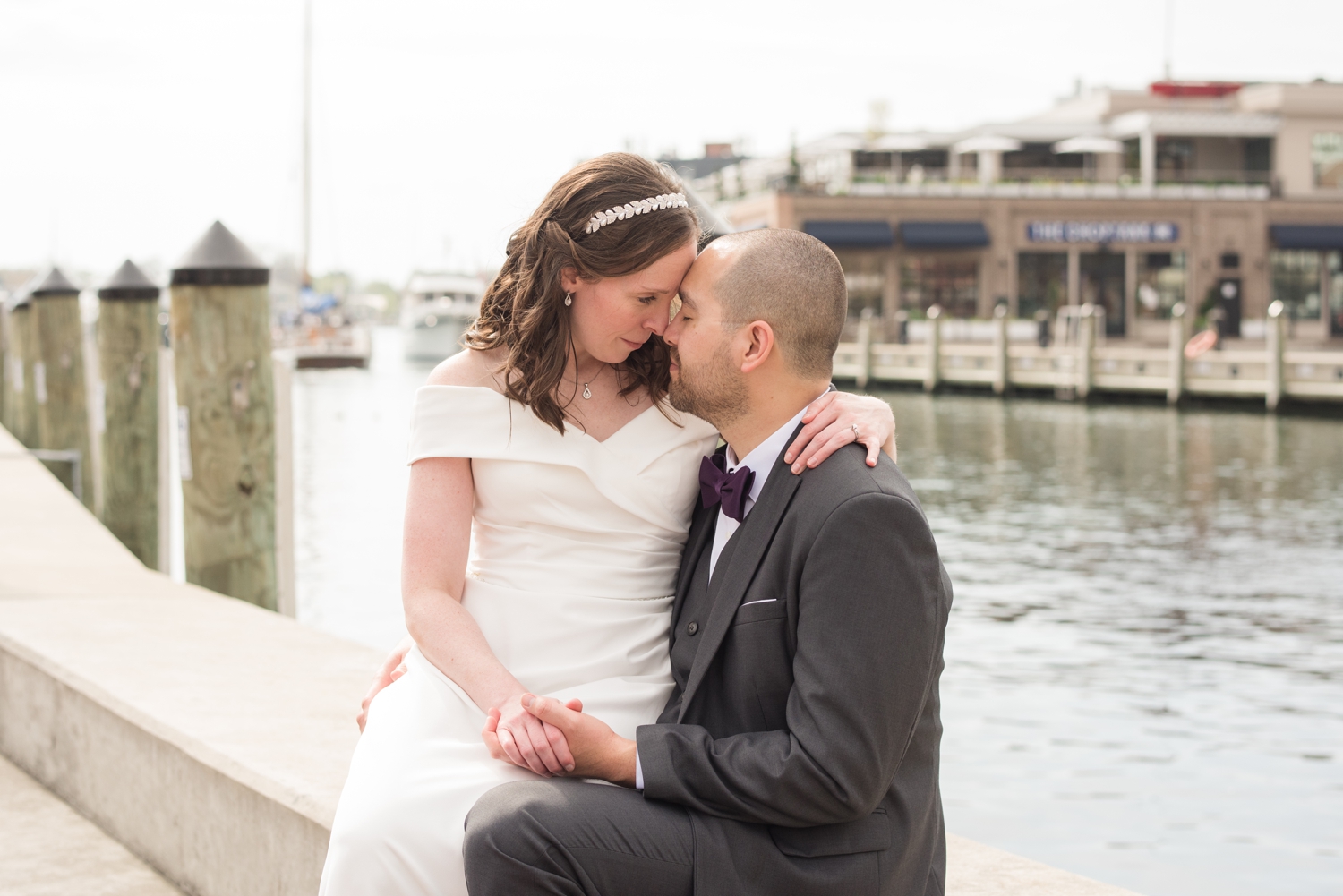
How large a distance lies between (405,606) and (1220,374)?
86.1 feet

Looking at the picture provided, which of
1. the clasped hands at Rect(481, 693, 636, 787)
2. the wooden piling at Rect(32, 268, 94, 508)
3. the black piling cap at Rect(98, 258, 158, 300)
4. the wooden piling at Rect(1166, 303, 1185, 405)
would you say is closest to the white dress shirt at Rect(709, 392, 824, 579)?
the clasped hands at Rect(481, 693, 636, 787)

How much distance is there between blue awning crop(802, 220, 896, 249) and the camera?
43875 mm

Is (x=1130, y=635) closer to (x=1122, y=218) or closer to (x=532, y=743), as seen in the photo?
(x=532, y=743)

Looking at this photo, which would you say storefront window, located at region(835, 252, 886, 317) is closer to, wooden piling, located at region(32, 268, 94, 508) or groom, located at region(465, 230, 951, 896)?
wooden piling, located at region(32, 268, 94, 508)

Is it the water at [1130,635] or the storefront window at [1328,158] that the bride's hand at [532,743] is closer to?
the water at [1130,635]

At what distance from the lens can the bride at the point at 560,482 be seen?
2.21 meters

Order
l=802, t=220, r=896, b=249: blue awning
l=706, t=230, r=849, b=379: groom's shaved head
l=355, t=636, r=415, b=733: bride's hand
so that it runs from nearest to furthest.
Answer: l=706, t=230, r=849, b=379: groom's shaved head < l=355, t=636, r=415, b=733: bride's hand < l=802, t=220, r=896, b=249: blue awning

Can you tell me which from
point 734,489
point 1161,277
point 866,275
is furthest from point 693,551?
point 1161,277

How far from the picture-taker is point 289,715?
327cm

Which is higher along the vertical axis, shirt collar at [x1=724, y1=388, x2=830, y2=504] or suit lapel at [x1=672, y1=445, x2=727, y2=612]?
shirt collar at [x1=724, y1=388, x2=830, y2=504]

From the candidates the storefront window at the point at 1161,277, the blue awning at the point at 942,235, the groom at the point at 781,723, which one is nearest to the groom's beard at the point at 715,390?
the groom at the point at 781,723

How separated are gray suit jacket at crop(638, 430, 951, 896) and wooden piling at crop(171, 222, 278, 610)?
3.80 m

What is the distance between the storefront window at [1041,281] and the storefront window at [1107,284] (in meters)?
0.72

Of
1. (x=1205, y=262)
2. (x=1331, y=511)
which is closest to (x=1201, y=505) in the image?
(x=1331, y=511)
